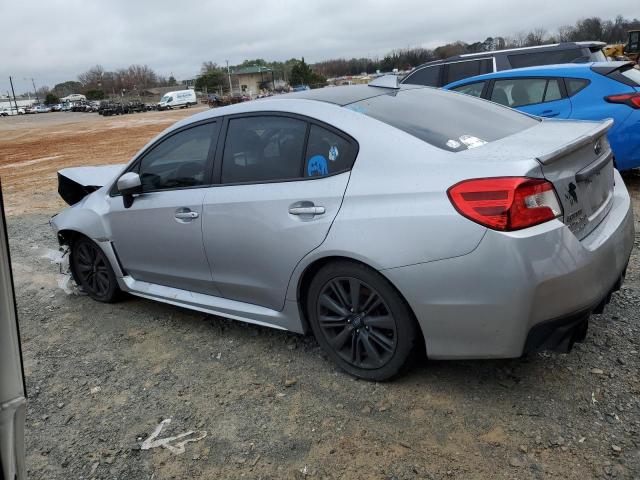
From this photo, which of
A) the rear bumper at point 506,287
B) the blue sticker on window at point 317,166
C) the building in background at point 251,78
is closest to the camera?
the rear bumper at point 506,287

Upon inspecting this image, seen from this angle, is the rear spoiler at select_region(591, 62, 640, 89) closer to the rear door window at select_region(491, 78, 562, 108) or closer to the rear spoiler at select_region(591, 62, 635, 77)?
the rear spoiler at select_region(591, 62, 635, 77)

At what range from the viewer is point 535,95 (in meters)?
6.96

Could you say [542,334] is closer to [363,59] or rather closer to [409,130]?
[409,130]

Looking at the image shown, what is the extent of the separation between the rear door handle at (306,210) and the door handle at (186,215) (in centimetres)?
84

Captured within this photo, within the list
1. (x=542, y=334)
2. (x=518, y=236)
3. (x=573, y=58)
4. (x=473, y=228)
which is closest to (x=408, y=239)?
(x=473, y=228)

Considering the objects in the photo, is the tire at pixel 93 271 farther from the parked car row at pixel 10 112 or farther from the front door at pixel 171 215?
the parked car row at pixel 10 112

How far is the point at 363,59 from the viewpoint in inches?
3964

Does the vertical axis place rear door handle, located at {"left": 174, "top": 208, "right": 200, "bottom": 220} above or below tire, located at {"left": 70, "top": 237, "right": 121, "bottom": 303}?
above

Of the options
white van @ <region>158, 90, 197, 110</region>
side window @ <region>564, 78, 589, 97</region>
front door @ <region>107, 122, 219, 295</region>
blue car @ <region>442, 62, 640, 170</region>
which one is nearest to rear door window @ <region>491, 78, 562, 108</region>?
blue car @ <region>442, 62, 640, 170</region>

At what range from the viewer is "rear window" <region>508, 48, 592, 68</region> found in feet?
29.9

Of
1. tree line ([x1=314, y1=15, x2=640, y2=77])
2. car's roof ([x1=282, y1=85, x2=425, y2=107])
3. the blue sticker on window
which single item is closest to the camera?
the blue sticker on window

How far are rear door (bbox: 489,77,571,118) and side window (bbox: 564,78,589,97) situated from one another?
61 millimetres

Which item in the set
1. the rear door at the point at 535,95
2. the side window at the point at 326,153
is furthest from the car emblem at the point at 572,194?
the rear door at the point at 535,95

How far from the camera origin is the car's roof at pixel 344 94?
3.40m
